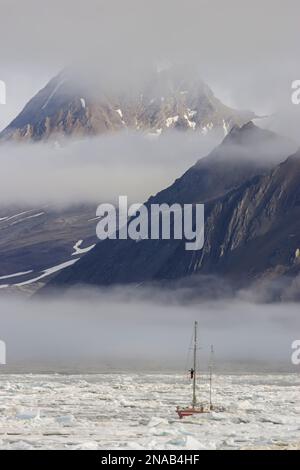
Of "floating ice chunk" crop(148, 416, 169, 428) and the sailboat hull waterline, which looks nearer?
"floating ice chunk" crop(148, 416, 169, 428)

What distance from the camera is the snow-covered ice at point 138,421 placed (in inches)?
4163

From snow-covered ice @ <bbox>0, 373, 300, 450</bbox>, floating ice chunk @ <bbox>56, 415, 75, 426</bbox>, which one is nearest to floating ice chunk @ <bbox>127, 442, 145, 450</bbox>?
snow-covered ice @ <bbox>0, 373, 300, 450</bbox>

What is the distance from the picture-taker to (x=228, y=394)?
182375mm

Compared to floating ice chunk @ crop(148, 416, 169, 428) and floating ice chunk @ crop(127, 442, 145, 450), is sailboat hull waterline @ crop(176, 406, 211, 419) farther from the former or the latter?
floating ice chunk @ crop(127, 442, 145, 450)

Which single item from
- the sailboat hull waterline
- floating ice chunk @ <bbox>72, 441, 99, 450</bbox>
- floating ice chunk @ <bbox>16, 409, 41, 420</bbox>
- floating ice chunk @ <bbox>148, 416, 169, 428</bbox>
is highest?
the sailboat hull waterline

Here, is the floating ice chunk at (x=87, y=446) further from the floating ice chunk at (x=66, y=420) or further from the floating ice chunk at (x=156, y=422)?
the floating ice chunk at (x=66, y=420)

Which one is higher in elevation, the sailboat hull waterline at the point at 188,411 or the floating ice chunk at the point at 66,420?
the sailboat hull waterline at the point at 188,411

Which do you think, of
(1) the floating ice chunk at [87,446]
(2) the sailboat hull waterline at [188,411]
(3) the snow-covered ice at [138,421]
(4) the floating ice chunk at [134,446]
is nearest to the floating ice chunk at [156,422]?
(3) the snow-covered ice at [138,421]

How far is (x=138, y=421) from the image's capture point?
128875mm

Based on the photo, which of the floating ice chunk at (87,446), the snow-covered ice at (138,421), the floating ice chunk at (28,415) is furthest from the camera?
the floating ice chunk at (28,415)

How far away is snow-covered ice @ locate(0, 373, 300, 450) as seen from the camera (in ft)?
347
